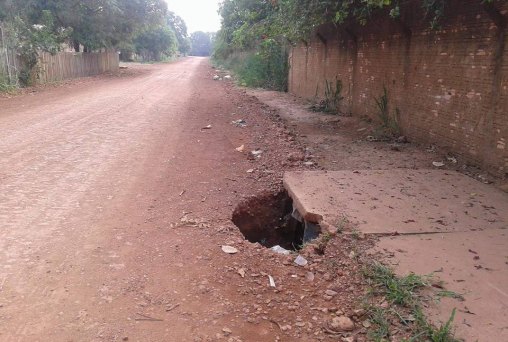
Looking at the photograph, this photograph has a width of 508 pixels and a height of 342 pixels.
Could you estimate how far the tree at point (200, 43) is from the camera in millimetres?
153387

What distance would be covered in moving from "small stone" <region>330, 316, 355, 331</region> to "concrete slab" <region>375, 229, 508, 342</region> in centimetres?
51

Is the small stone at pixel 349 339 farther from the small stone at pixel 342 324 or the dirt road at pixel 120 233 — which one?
the dirt road at pixel 120 233

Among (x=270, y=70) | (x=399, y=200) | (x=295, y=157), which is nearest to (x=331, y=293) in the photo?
(x=399, y=200)

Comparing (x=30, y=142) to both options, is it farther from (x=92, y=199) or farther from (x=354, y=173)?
(x=354, y=173)

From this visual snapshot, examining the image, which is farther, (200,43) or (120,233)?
(200,43)

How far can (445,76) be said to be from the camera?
21.9ft

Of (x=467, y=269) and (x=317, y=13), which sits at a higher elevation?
(x=317, y=13)

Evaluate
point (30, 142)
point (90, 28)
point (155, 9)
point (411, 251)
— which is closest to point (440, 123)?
point (411, 251)

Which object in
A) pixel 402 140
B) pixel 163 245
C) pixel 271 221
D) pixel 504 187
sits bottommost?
pixel 271 221

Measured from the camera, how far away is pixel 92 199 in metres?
5.04

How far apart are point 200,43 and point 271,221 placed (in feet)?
523

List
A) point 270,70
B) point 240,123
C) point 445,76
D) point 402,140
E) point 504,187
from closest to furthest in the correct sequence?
point 504,187 → point 445,76 → point 402,140 → point 240,123 → point 270,70

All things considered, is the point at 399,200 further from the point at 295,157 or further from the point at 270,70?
the point at 270,70

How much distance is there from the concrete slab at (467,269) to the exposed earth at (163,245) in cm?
33
